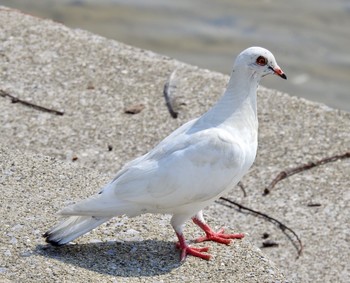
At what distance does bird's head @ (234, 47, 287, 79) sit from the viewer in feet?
15.8

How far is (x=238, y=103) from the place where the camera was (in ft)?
15.9

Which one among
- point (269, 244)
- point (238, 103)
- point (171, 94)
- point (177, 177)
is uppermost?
point (238, 103)

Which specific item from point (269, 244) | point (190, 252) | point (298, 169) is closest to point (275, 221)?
point (269, 244)

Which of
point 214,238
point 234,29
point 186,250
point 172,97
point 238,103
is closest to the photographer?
point 186,250

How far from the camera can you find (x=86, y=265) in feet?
14.7

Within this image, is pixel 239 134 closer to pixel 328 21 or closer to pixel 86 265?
pixel 86 265

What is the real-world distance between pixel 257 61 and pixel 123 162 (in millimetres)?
1827

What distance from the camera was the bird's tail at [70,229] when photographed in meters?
4.46

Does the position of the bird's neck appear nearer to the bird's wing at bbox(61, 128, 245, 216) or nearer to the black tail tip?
the bird's wing at bbox(61, 128, 245, 216)

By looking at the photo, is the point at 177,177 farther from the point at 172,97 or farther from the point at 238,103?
the point at 172,97

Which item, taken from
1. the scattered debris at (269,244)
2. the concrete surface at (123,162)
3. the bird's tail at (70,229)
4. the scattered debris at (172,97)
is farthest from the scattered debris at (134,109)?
the bird's tail at (70,229)

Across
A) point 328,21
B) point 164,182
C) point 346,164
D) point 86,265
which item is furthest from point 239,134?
point 328,21

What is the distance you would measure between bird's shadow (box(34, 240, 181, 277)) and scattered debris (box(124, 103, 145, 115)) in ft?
7.16

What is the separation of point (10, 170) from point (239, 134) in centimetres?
136
